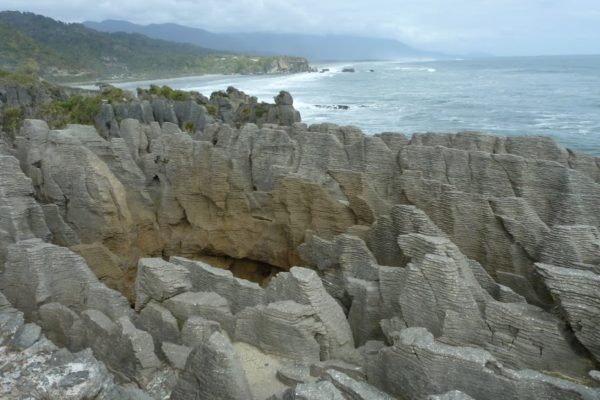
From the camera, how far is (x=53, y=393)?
659 cm

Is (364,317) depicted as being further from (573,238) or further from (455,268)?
(573,238)

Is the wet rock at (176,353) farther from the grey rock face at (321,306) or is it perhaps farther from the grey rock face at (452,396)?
the grey rock face at (452,396)

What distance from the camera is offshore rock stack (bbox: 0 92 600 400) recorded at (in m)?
7.19

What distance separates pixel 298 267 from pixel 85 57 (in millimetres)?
125826

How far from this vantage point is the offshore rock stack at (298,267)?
7.19 meters

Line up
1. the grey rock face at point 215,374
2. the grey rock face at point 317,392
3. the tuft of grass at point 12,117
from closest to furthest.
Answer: the grey rock face at point 317,392 < the grey rock face at point 215,374 < the tuft of grass at point 12,117

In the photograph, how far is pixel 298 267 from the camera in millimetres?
9391

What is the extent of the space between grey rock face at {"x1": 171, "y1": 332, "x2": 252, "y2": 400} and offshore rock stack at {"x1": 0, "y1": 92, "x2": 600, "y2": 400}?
1.0 inches

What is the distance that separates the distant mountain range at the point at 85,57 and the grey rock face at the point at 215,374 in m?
82.6

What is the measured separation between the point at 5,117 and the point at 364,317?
33.3 metres

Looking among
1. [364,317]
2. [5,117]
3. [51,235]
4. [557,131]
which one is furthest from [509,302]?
[557,131]

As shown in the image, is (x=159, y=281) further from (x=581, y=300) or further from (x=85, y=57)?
(x=85, y=57)

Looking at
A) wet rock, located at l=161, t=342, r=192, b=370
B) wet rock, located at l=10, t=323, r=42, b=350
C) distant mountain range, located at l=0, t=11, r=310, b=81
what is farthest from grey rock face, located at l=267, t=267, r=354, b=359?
distant mountain range, located at l=0, t=11, r=310, b=81

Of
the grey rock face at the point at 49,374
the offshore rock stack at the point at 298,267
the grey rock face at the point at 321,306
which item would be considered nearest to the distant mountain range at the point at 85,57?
the offshore rock stack at the point at 298,267
